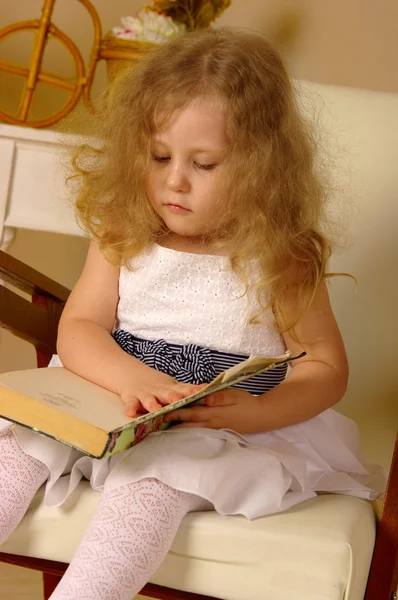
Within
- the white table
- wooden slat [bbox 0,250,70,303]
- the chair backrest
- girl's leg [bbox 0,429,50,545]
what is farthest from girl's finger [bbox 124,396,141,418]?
the white table

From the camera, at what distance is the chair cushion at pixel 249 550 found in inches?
28.6

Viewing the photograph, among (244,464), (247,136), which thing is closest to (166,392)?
(244,464)

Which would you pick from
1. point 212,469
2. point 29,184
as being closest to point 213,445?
point 212,469

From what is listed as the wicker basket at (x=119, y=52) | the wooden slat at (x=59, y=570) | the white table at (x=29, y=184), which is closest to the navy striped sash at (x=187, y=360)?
the wooden slat at (x=59, y=570)

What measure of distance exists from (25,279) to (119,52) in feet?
1.71

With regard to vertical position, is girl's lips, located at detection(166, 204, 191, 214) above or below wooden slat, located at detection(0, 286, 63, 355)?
above

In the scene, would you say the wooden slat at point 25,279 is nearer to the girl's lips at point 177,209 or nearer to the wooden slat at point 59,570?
the girl's lips at point 177,209

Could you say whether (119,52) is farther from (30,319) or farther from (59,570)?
(59,570)

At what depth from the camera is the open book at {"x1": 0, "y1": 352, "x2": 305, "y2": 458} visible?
0.66 m

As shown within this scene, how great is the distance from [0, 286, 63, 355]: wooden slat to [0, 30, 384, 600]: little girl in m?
→ 0.06

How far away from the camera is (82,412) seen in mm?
702

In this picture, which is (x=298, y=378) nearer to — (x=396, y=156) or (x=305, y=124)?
(x=305, y=124)

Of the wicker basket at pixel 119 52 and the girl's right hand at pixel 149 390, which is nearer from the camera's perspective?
the girl's right hand at pixel 149 390

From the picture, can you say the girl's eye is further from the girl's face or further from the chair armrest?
the chair armrest
